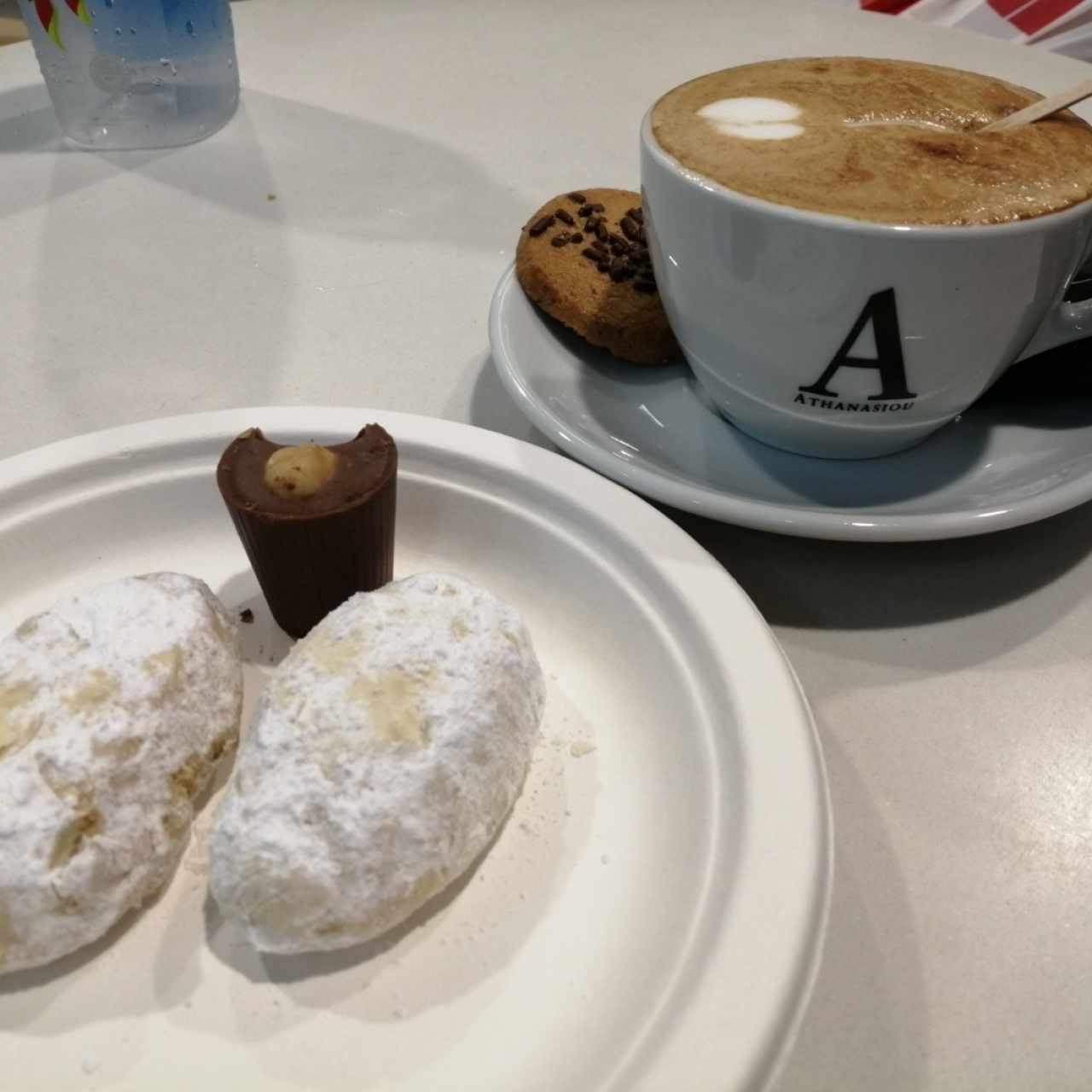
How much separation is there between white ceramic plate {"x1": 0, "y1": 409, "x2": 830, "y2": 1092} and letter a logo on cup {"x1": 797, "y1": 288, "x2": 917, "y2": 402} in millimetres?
154

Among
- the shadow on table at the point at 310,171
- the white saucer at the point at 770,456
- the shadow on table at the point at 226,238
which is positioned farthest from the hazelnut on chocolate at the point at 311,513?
the shadow on table at the point at 310,171

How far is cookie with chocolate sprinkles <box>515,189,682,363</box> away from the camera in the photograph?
2.58 ft

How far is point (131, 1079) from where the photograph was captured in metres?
0.43

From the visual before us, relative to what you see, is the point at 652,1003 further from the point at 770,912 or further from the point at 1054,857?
the point at 1054,857

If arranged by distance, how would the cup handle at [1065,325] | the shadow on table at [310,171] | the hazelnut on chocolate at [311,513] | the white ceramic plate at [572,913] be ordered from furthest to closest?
the shadow on table at [310,171], the cup handle at [1065,325], the hazelnut on chocolate at [311,513], the white ceramic plate at [572,913]

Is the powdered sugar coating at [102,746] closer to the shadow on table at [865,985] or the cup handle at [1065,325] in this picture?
the shadow on table at [865,985]

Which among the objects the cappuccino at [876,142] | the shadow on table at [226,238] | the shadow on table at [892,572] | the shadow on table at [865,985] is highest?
the cappuccino at [876,142]

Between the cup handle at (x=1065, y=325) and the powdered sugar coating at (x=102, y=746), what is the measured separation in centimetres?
59

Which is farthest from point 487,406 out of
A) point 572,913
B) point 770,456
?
point 572,913

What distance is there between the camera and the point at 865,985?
1.54ft

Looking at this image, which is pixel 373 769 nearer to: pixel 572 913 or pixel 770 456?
pixel 572 913

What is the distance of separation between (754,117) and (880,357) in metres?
0.20

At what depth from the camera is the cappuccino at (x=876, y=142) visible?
1.87 ft

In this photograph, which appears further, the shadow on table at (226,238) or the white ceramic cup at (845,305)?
the shadow on table at (226,238)
